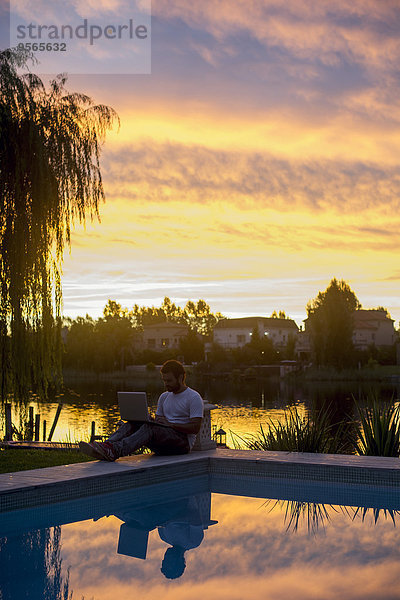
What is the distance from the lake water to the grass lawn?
942 centimetres

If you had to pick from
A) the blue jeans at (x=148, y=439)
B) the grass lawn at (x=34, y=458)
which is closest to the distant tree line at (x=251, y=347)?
the grass lawn at (x=34, y=458)

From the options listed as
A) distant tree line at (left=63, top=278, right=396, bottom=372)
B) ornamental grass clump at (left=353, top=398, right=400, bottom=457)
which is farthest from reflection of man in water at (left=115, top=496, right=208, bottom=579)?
distant tree line at (left=63, top=278, right=396, bottom=372)

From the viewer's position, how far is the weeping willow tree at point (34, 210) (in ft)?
32.0

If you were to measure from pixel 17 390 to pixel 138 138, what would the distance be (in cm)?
985

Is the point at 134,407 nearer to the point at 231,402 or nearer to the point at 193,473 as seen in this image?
the point at 193,473

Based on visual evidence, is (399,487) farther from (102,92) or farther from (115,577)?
(102,92)

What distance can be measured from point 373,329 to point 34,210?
81582 mm

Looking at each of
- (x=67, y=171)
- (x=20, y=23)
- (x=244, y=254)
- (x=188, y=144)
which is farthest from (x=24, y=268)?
(x=244, y=254)

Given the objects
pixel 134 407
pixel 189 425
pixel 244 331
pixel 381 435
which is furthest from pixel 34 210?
pixel 244 331

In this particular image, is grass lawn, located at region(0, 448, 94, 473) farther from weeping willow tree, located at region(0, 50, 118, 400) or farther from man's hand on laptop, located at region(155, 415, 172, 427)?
man's hand on laptop, located at region(155, 415, 172, 427)

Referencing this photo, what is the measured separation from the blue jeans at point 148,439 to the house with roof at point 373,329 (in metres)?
78.3

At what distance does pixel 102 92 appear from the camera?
14609mm

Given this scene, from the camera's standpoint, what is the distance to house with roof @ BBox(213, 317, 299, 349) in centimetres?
9712

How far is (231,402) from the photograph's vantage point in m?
39.5
